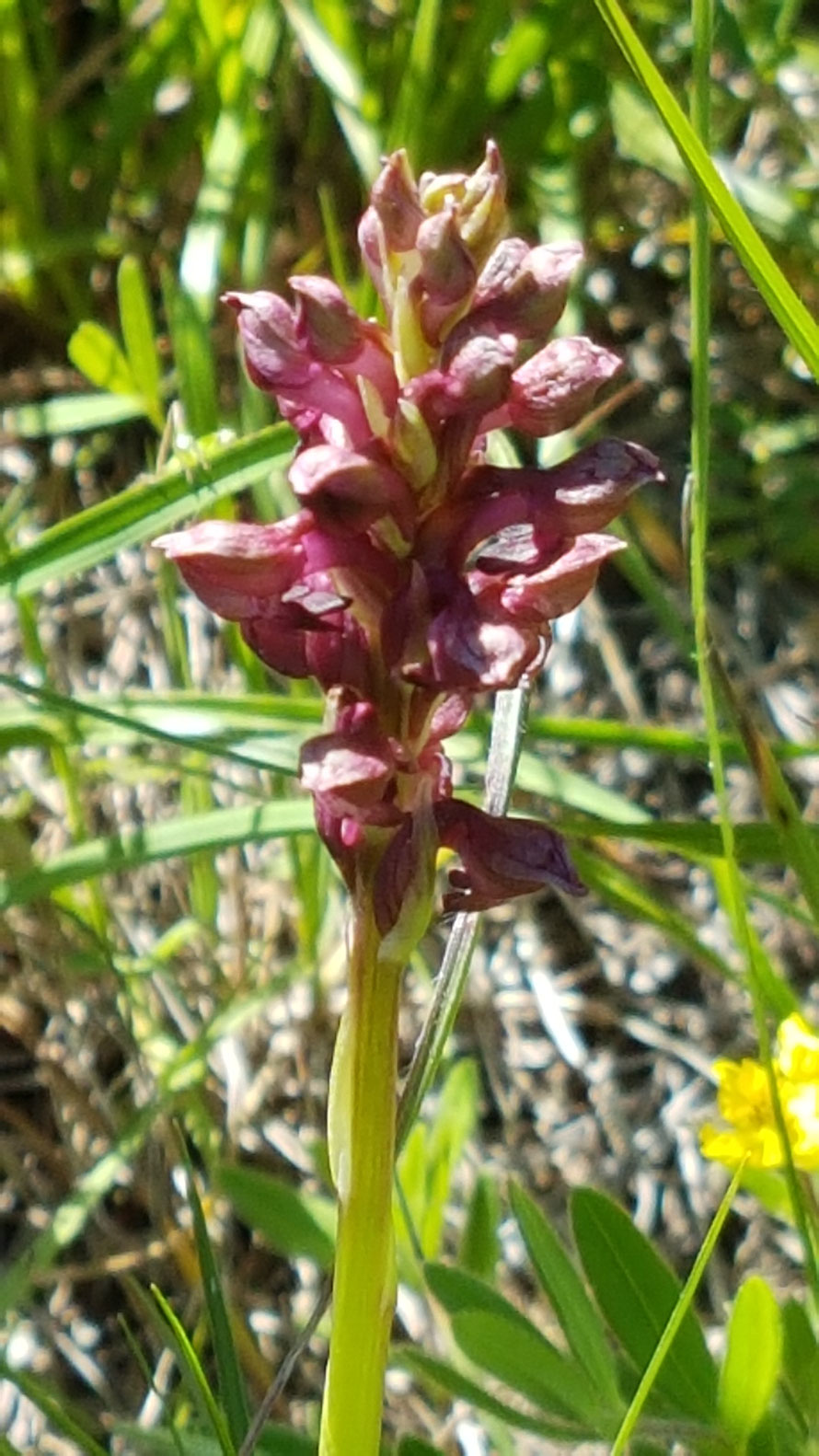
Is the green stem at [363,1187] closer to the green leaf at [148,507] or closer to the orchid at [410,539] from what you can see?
the orchid at [410,539]

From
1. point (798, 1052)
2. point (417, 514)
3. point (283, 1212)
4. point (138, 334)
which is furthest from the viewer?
point (138, 334)

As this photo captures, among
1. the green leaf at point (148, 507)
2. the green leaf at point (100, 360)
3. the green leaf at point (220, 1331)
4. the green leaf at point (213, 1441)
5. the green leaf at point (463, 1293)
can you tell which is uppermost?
the green leaf at point (100, 360)

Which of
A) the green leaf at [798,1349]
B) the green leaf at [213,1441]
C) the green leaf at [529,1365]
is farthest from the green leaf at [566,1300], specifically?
the green leaf at [213,1441]

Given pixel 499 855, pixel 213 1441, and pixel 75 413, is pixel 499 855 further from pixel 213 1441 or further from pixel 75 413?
pixel 75 413

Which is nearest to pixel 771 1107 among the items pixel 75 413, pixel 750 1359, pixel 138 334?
pixel 750 1359

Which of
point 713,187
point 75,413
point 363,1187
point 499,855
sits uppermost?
point 713,187

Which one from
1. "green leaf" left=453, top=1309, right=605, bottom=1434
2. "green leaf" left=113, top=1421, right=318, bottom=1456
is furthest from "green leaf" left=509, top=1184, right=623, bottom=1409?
"green leaf" left=113, top=1421, right=318, bottom=1456

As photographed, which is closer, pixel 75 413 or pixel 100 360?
pixel 100 360

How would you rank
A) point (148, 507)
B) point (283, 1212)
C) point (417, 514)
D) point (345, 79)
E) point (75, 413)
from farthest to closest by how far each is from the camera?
point (345, 79) < point (75, 413) < point (148, 507) < point (283, 1212) < point (417, 514)
